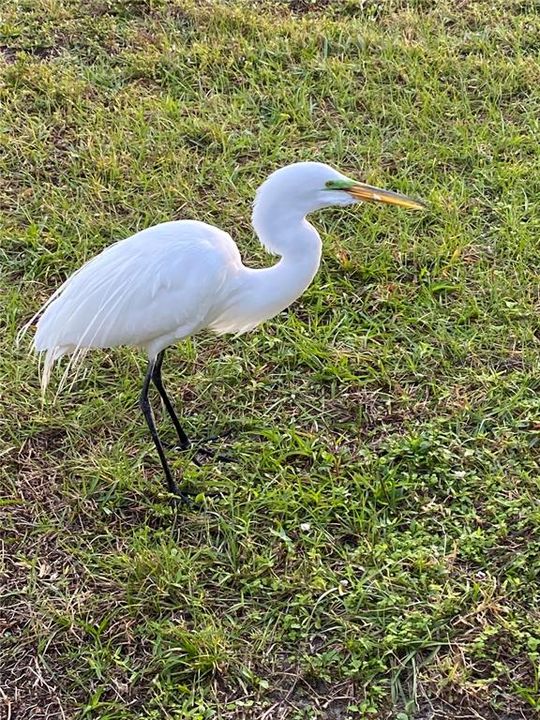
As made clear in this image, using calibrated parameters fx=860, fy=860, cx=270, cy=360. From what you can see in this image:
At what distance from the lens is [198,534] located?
2738 millimetres

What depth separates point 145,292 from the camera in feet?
8.84

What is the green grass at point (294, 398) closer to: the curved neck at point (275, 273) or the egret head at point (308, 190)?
the curved neck at point (275, 273)

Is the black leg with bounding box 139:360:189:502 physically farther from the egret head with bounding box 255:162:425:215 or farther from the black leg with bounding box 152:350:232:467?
the egret head with bounding box 255:162:425:215

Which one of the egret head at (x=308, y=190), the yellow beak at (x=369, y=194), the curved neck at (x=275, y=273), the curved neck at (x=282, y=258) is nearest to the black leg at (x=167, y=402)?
the curved neck at (x=275, y=273)

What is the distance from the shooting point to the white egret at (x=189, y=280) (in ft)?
8.51

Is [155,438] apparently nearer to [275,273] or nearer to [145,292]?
[145,292]

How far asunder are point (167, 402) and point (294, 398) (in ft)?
1.57

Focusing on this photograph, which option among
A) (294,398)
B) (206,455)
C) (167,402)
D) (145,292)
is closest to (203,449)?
(206,455)

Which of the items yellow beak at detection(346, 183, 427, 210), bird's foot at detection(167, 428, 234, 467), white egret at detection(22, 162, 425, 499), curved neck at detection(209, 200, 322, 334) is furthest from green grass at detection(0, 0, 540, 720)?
yellow beak at detection(346, 183, 427, 210)

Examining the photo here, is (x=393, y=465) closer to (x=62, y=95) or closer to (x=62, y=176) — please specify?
(x=62, y=176)

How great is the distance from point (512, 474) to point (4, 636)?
5.40ft

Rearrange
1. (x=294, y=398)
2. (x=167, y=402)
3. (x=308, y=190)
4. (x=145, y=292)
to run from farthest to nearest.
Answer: (x=294, y=398) → (x=167, y=402) → (x=145, y=292) → (x=308, y=190)

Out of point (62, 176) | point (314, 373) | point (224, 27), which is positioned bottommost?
point (314, 373)

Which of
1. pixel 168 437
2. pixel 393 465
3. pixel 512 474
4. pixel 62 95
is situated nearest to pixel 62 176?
pixel 62 95
